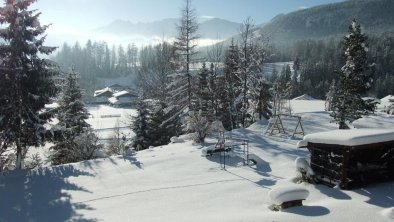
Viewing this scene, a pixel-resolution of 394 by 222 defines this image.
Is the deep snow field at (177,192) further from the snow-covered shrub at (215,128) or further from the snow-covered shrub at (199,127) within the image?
the snow-covered shrub at (215,128)

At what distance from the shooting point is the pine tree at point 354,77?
28328mm

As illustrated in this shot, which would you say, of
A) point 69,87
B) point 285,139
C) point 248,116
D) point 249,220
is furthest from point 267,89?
point 249,220

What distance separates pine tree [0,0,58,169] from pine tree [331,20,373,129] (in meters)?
20.9

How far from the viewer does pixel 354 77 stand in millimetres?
28500

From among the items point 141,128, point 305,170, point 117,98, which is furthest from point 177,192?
point 117,98

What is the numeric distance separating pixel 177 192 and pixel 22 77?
1181cm

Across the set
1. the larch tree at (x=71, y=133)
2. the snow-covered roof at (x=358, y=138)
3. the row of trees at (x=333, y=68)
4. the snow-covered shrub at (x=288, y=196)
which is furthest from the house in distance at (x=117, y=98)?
the snow-covered shrub at (x=288, y=196)

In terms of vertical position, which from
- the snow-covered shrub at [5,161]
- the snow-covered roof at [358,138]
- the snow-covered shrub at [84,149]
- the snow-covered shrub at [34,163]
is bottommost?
the snow-covered shrub at [34,163]

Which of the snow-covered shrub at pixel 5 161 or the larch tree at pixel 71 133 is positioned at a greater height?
the larch tree at pixel 71 133

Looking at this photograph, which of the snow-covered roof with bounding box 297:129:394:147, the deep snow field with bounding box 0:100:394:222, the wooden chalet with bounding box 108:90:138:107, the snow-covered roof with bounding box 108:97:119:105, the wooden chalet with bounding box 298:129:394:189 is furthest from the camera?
the snow-covered roof with bounding box 108:97:119:105

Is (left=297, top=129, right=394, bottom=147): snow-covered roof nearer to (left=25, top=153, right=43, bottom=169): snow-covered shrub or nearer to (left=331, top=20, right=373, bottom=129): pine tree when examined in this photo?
(left=331, top=20, right=373, bottom=129): pine tree

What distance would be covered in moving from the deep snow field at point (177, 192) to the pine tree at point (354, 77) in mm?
5654

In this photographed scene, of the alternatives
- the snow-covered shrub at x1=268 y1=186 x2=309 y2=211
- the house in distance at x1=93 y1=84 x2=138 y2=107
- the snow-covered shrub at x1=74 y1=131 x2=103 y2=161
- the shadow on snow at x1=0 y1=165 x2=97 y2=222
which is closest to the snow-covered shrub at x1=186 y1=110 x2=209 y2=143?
the snow-covered shrub at x1=74 y1=131 x2=103 y2=161

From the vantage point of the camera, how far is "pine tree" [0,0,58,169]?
1998 centimetres
